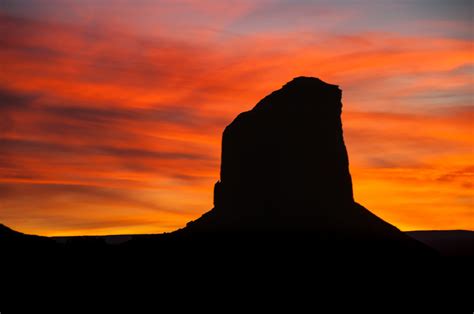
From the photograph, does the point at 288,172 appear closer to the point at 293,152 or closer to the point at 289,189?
the point at 289,189

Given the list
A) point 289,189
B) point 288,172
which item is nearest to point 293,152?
point 288,172

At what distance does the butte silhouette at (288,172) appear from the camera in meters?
99.9

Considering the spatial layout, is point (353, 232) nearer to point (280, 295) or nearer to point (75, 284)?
point (280, 295)

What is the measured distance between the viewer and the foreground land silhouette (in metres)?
91.6

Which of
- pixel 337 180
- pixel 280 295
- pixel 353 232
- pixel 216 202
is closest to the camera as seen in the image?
pixel 280 295

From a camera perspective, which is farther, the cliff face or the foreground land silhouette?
the cliff face

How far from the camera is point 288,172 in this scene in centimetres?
10762

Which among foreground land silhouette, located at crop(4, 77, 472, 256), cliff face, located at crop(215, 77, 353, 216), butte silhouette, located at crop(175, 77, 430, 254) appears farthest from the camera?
cliff face, located at crop(215, 77, 353, 216)

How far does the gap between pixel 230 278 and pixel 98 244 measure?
20485 millimetres

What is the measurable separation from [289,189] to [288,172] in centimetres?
318

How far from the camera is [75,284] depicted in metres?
72.9

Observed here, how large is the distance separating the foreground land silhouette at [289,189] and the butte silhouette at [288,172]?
0.16 metres

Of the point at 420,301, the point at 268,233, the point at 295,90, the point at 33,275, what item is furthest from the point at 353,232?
the point at 33,275

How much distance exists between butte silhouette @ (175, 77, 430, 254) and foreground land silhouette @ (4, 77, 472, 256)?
165 millimetres
